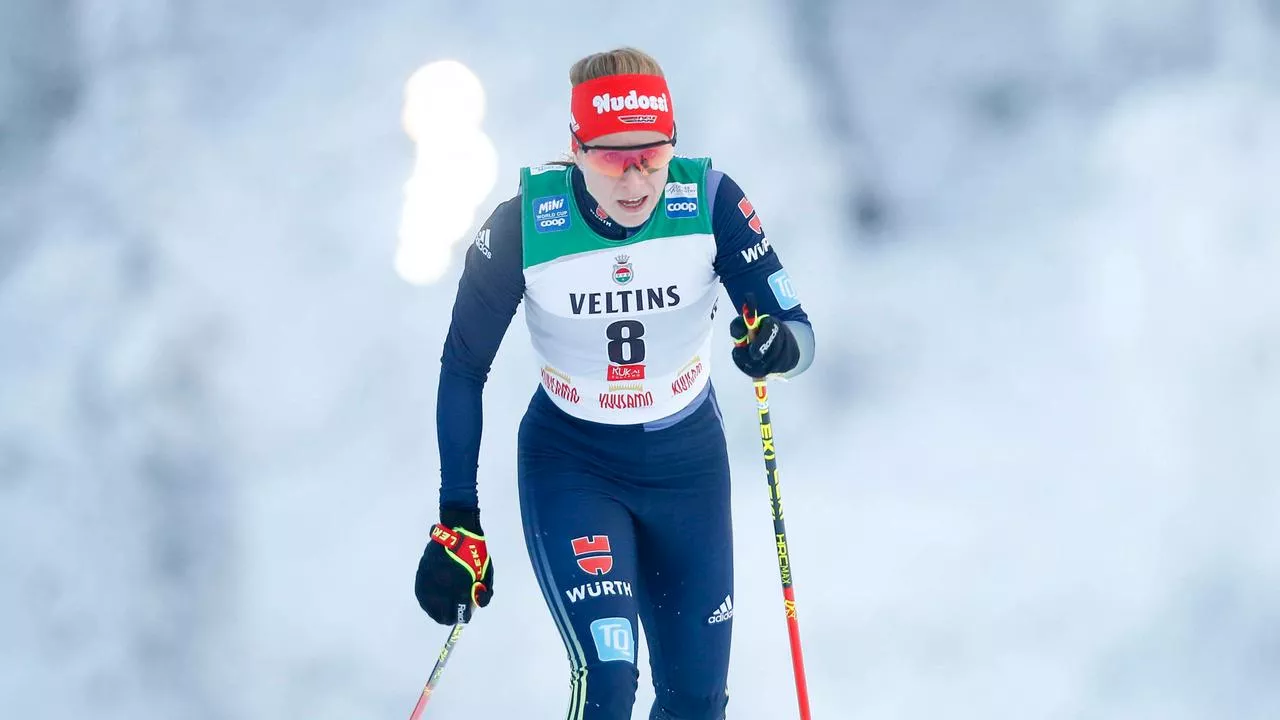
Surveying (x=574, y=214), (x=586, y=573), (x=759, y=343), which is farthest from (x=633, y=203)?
(x=586, y=573)

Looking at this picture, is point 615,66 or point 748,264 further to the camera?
point 748,264

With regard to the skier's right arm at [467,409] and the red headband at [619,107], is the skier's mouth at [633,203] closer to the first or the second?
the red headband at [619,107]

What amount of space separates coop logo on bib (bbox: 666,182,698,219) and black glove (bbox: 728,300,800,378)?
0.34 m

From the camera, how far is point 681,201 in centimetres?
318

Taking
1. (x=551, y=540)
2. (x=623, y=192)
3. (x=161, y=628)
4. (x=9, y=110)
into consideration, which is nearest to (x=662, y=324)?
(x=623, y=192)

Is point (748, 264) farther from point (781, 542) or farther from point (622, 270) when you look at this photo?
point (781, 542)

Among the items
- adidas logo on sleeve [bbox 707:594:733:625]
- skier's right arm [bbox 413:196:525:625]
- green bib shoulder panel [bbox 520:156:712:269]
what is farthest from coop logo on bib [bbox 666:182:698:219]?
adidas logo on sleeve [bbox 707:594:733:625]

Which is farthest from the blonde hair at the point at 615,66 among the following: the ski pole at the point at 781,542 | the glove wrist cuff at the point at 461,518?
the glove wrist cuff at the point at 461,518

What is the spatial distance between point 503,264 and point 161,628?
7.22 metres

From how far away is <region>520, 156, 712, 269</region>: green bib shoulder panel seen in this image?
3.11m

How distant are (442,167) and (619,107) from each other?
5.54m

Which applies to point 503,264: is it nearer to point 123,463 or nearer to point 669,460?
point 669,460

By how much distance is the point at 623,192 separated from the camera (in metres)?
2.97

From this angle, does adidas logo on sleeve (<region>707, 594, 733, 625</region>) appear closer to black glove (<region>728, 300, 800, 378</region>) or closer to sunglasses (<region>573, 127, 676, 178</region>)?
black glove (<region>728, 300, 800, 378</region>)
